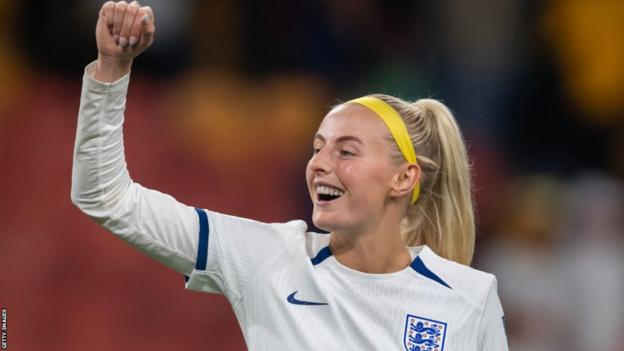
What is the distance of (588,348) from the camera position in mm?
5598

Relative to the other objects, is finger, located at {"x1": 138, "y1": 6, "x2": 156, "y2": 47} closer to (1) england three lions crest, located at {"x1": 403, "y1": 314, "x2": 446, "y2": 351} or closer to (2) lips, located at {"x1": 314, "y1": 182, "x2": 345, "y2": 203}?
(2) lips, located at {"x1": 314, "y1": 182, "x2": 345, "y2": 203}

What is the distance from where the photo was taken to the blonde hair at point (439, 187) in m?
3.01

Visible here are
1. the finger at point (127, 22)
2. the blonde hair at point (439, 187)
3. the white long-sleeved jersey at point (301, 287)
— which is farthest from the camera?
the blonde hair at point (439, 187)

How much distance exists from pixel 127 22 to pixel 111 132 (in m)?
0.26

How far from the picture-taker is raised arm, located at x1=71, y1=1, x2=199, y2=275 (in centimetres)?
238

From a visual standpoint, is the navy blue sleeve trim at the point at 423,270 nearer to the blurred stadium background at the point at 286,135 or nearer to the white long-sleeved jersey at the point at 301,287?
the white long-sleeved jersey at the point at 301,287

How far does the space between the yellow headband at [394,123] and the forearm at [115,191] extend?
612 millimetres

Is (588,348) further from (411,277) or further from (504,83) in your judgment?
(411,277)

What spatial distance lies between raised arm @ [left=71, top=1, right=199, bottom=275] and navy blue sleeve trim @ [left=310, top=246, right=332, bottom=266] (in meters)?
0.47

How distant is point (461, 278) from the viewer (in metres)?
2.91

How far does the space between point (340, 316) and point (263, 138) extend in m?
3.21

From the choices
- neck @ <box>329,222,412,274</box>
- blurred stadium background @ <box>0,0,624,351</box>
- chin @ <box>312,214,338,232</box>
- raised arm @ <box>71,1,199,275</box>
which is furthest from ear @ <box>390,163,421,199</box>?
blurred stadium background @ <box>0,0,624,351</box>

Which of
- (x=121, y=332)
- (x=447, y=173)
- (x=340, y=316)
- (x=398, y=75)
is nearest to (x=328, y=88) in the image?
(x=398, y=75)

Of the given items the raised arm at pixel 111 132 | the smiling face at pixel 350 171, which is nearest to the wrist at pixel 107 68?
the raised arm at pixel 111 132
